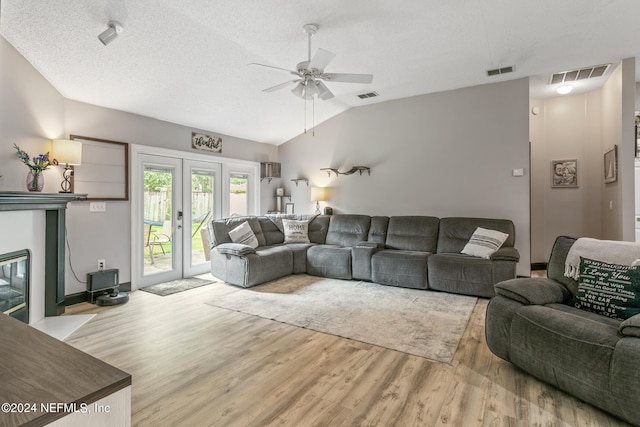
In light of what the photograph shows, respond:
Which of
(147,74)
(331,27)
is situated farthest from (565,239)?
(147,74)

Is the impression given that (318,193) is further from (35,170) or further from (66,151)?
(35,170)

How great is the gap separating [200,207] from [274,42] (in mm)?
2969

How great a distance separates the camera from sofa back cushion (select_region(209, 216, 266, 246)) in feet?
15.9

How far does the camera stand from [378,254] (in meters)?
4.62

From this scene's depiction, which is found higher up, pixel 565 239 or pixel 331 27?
pixel 331 27

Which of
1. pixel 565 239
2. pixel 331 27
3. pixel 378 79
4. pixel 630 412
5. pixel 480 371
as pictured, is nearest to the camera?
pixel 630 412

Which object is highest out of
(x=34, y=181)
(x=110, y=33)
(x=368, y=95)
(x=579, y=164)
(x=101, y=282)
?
(x=368, y=95)

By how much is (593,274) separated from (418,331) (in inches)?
55.6

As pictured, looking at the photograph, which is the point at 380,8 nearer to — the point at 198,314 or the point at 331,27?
the point at 331,27

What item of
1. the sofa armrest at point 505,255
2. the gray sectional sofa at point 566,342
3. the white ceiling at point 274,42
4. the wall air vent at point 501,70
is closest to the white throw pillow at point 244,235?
the white ceiling at point 274,42

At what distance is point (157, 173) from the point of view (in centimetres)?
470

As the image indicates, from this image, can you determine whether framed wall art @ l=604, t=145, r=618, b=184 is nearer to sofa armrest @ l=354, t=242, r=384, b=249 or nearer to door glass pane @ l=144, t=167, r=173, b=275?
sofa armrest @ l=354, t=242, r=384, b=249

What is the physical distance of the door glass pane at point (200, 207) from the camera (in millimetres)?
5164


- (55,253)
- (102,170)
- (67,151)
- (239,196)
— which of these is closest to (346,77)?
(67,151)
